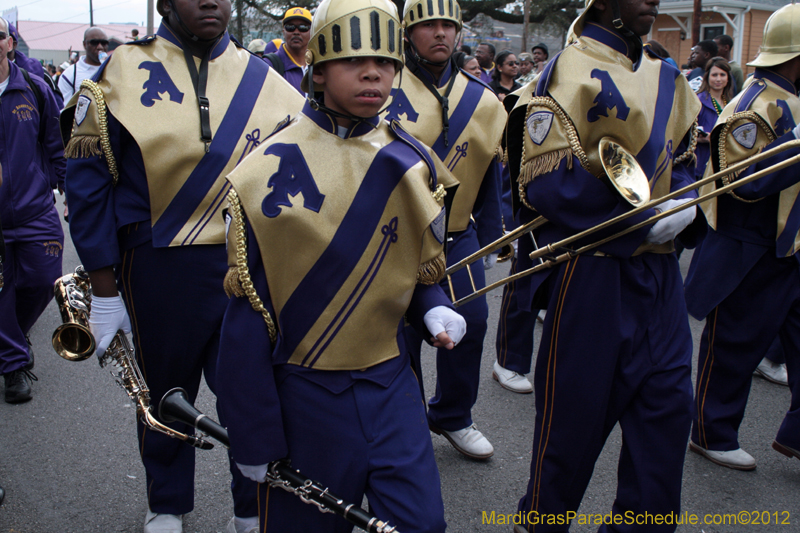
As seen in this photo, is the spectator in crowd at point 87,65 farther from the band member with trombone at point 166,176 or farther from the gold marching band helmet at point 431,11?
the band member with trombone at point 166,176

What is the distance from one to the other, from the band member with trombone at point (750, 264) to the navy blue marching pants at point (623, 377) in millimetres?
992

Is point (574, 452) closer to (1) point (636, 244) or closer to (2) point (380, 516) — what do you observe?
(1) point (636, 244)

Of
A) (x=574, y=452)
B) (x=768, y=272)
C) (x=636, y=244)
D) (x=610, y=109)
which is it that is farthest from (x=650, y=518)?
(x=768, y=272)

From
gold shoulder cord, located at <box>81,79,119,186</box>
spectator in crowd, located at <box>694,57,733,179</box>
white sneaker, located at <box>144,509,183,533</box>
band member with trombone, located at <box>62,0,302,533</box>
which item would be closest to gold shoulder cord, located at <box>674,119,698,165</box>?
band member with trombone, located at <box>62,0,302,533</box>

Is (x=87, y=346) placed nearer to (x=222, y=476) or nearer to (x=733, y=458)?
(x=222, y=476)

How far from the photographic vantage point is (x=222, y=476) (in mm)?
3549

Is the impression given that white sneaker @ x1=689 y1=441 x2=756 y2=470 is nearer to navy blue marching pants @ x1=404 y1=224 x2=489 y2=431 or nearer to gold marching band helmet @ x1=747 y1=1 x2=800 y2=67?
navy blue marching pants @ x1=404 y1=224 x2=489 y2=431

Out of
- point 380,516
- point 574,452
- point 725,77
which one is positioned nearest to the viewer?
point 380,516

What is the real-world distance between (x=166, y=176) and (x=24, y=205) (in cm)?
223

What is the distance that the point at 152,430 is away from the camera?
291 centimetres

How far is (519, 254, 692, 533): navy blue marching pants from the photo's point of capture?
247cm

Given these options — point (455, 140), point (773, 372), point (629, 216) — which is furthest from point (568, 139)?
point (773, 372)

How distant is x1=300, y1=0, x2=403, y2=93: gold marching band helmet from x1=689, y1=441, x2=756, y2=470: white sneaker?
2.75m

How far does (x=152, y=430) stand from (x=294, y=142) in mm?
1522
